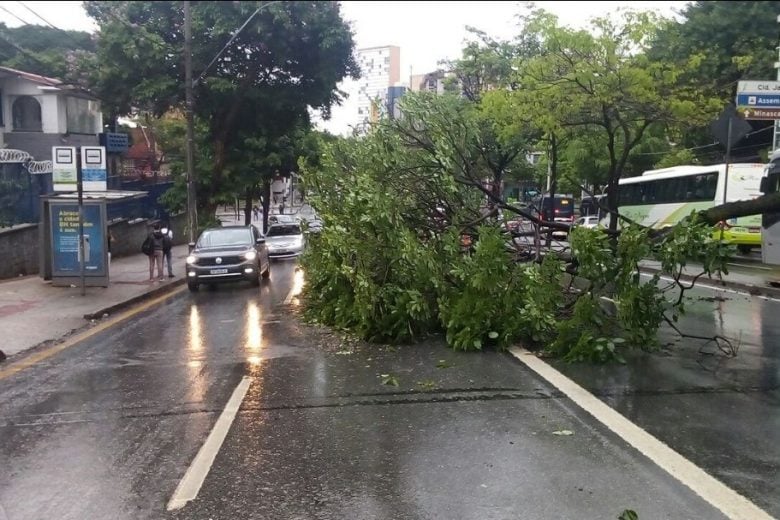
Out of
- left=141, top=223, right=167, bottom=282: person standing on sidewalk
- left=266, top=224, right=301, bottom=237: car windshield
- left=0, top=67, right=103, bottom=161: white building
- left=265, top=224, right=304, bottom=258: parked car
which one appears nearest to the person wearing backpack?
left=141, top=223, right=167, bottom=282: person standing on sidewalk

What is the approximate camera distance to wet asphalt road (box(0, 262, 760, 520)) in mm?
4297

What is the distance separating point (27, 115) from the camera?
28.6m

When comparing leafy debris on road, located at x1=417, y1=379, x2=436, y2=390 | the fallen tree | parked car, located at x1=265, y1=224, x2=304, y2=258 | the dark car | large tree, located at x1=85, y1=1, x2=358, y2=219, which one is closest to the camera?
leafy debris on road, located at x1=417, y1=379, x2=436, y2=390

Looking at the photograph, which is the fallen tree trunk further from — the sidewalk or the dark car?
the dark car

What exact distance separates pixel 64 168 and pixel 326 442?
12088 millimetres

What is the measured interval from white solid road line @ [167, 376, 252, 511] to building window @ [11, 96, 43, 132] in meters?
26.2

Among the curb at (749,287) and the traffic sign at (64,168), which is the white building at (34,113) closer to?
the traffic sign at (64,168)

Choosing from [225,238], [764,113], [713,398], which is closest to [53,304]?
[225,238]

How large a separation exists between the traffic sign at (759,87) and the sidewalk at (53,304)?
519 inches

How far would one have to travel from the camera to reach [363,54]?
99.9 feet

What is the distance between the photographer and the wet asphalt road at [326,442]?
4297mm

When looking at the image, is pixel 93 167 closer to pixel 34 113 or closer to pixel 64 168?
pixel 64 168

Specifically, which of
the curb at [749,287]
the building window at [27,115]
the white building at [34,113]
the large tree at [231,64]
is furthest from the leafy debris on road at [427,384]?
the building window at [27,115]

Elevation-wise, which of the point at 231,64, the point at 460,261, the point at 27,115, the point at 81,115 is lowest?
the point at 460,261
